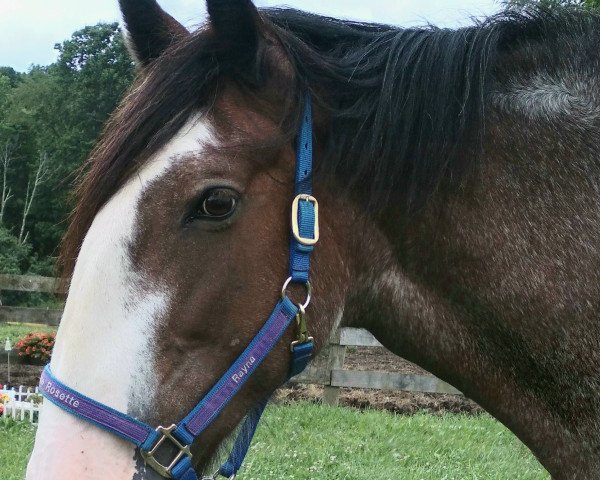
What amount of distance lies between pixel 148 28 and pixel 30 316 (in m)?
8.15

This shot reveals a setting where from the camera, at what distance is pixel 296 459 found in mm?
5492

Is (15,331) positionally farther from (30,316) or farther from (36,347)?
(36,347)

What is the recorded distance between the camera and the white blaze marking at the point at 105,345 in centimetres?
143

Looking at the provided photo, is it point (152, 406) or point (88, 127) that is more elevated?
point (152, 406)

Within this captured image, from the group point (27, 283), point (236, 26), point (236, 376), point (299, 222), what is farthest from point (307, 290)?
point (27, 283)

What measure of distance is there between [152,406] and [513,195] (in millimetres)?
1133

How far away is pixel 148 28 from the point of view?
1966 millimetres

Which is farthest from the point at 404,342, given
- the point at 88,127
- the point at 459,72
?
the point at 88,127

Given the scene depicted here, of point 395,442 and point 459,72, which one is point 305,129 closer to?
point 459,72

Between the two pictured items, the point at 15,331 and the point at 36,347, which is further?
the point at 15,331

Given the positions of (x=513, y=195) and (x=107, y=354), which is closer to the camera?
(x=107, y=354)

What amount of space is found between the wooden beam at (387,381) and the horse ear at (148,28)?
6.18 m

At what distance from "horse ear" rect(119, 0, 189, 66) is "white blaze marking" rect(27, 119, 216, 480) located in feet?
2.26

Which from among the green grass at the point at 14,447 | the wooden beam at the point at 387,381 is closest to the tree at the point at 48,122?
the green grass at the point at 14,447
